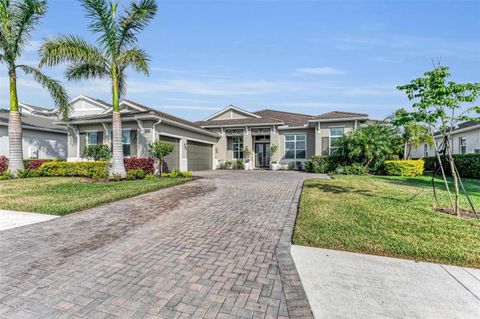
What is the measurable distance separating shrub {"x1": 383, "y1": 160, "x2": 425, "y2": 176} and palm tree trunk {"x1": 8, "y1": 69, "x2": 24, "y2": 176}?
72.1 ft

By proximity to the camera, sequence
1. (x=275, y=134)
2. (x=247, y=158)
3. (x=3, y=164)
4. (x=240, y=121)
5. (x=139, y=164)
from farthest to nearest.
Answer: (x=240, y=121) → (x=247, y=158) → (x=275, y=134) → (x=3, y=164) → (x=139, y=164)

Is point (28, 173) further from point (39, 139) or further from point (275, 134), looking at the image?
point (275, 134)

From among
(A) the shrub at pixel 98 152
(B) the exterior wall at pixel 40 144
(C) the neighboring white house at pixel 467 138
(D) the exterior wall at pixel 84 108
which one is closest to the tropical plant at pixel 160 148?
(A) the shrub at pixel 98 152

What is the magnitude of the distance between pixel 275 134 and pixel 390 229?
16140mm

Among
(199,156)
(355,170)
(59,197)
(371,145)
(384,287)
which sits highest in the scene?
(371,145)

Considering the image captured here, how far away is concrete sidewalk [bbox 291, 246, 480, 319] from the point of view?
2559 mm

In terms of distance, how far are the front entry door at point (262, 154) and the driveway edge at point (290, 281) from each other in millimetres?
17146

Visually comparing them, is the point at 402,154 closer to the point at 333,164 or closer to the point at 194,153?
the point at 333,164

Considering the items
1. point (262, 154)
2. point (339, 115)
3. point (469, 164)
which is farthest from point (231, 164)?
point (469, 164)

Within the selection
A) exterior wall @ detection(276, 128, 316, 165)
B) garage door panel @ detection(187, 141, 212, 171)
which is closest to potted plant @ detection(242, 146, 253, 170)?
exterior wall @ detection(276, 128, 316, 165)

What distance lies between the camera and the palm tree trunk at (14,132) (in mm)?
12984

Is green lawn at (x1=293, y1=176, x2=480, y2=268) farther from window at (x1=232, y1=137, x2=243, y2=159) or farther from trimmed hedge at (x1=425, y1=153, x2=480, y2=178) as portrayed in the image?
window at (x1=232, y1=137, x2=243, y2=159)

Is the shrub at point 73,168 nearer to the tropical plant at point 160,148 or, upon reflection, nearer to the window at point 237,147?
the tropical plant at point 160,148

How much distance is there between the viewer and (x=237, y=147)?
74.2 ft
